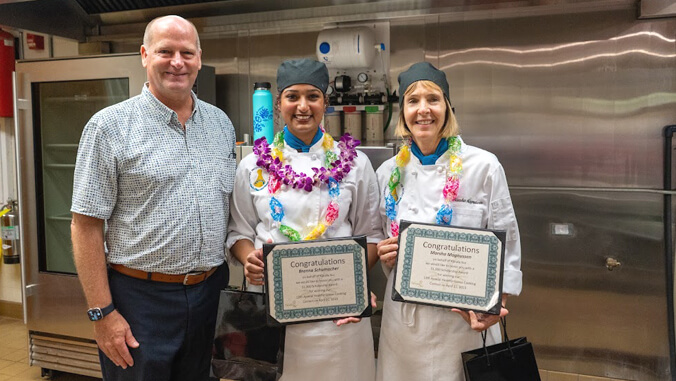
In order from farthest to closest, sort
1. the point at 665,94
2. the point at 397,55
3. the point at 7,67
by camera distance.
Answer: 1. the point at 7,67
2. the point at 397,55
3. the point at 665,94

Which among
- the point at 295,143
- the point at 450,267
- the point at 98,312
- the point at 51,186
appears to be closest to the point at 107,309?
the point at 98,312

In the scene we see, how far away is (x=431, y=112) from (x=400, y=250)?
0.45 m

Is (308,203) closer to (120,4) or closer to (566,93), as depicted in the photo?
(566,93)

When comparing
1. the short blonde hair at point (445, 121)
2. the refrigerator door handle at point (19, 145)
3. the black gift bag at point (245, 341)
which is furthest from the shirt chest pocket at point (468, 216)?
the refrigerator door handle at point (19, 145)

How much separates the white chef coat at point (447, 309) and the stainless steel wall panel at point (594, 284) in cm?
146

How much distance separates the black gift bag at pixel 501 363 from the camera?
1.62 m

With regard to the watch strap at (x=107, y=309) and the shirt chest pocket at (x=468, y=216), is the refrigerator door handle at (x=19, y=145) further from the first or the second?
the shirt chest pocket at (x=468, y=216)

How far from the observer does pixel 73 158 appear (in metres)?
3.45

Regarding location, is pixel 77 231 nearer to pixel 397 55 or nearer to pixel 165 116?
pixel 165 116

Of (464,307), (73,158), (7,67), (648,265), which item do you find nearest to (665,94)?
(648,265)

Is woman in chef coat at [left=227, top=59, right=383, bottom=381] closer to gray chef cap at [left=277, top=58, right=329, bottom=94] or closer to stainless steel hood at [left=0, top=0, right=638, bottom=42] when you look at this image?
gray chef cap at [left=277, top=58, right=329, bottom=94]

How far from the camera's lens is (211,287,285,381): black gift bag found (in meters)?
1.73

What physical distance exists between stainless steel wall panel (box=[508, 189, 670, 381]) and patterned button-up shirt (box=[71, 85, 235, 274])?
197 cm

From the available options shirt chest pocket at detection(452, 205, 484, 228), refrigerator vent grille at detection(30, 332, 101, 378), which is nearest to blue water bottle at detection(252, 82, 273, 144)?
shirt chest pocket at detection(452, 205, 484, 228)
